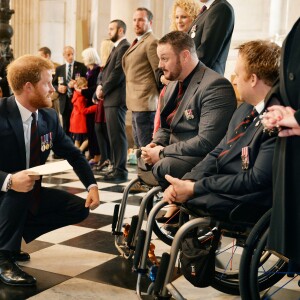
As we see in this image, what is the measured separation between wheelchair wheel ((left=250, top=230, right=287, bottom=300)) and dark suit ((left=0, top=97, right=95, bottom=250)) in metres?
0.95

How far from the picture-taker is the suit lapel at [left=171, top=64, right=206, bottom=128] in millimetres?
3092

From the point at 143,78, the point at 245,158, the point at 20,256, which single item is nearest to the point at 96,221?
the point at 20,256

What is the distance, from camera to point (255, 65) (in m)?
2.42

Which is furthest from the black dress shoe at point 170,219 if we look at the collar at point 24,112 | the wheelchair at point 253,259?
the wheelchair at point 253,259

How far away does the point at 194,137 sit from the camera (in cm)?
301

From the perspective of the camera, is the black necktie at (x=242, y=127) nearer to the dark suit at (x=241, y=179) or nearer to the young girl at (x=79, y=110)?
the dark suit at (x=241, y=179)

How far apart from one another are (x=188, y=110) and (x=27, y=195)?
87 cm

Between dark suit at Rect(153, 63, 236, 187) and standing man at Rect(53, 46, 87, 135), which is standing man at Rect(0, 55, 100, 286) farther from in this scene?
standing man at Rect(53, 46, 87, 135)

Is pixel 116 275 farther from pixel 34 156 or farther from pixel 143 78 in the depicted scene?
pixel 143 78

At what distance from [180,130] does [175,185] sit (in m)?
0.69

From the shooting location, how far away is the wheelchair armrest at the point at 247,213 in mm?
2266

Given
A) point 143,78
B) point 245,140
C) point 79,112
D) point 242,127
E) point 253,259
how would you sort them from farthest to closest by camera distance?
point 79,112
point 143,78
point 242,127
point 245,140
point 253,259

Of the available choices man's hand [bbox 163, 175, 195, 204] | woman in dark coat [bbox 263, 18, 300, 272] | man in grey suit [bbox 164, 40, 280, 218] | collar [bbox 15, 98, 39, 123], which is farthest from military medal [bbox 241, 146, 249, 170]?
collar [bbox 15, 98, 39, 123]

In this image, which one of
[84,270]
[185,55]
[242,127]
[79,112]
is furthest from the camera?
[79,112]
